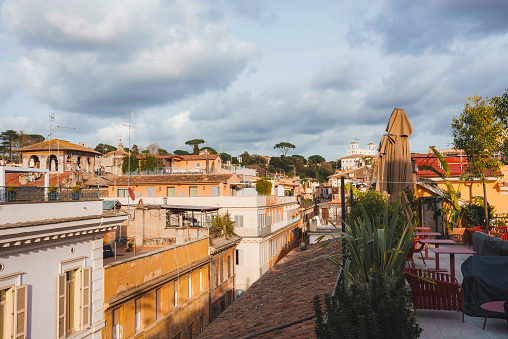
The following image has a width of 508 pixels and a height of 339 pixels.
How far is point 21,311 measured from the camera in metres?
9.87

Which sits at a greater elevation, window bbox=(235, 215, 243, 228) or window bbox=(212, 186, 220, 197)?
window bbox=(212, 186, 220, 197)

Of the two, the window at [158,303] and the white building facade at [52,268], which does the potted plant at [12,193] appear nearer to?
the white building facade at [52,268]

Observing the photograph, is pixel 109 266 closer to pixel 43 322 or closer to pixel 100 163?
pixel 43 322

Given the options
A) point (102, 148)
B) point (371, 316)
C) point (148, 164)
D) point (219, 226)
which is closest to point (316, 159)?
point (102, 148)

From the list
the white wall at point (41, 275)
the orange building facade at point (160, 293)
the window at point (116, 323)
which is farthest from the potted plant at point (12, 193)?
the window at point (116, 323)

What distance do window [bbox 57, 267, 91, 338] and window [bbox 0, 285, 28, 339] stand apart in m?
1.28

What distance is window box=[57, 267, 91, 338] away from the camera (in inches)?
446

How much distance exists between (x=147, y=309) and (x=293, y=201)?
38.4 metres

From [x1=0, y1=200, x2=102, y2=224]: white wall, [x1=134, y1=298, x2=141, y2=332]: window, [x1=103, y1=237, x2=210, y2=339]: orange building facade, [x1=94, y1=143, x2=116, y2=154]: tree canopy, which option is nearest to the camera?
[x1=0, y1=200, x2=102, y2=224]: white wall

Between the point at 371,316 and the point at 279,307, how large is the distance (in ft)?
20.7

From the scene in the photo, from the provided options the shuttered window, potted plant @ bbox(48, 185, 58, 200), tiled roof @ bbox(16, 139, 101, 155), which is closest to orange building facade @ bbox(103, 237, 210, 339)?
potted plant @ bbox(48, 185, 58, 200)

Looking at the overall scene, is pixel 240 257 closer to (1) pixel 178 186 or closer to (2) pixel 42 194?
(1) pixel 178 186

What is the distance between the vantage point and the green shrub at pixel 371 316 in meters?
4.46

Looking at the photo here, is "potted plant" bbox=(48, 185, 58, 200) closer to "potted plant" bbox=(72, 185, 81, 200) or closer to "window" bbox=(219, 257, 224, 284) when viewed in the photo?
"potted plant" bbox=(72, 185, 81, 200)
